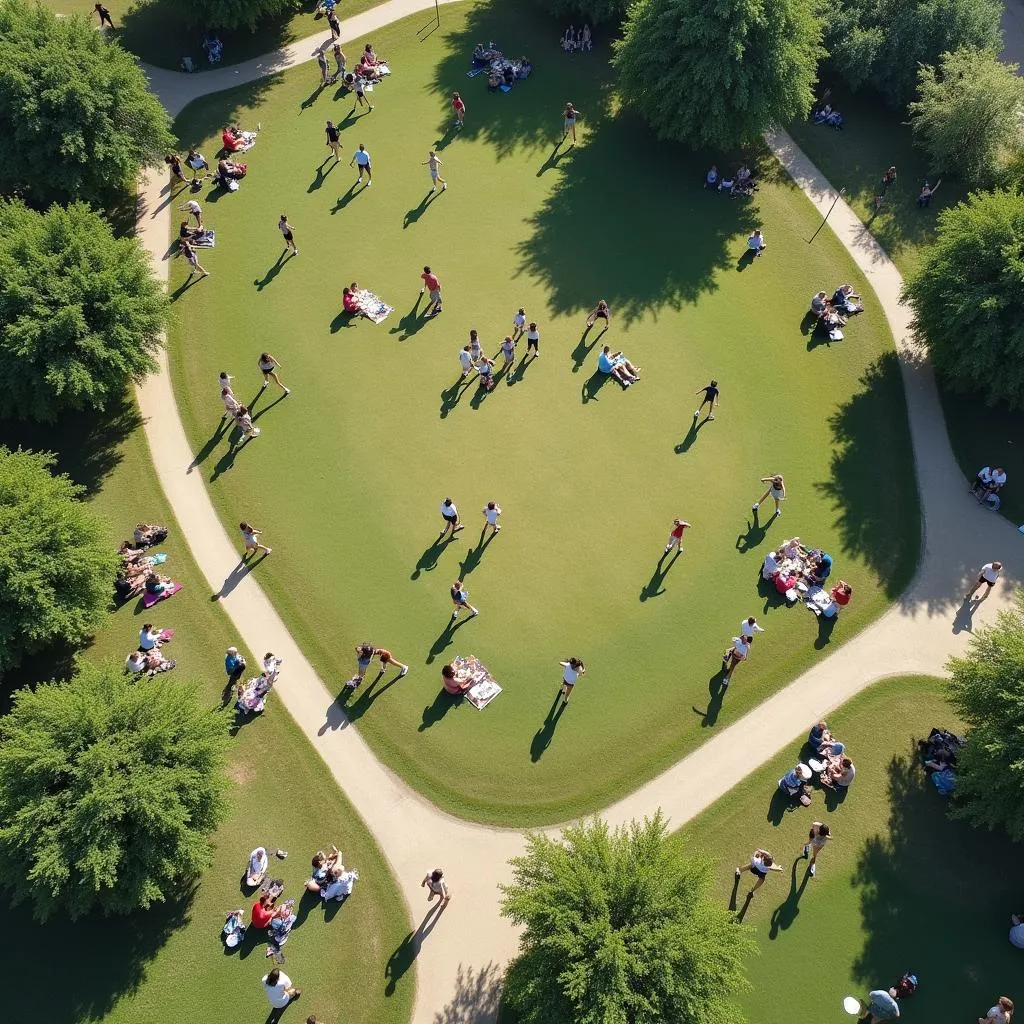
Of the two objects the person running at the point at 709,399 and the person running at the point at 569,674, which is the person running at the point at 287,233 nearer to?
the person running at the point at 709,399

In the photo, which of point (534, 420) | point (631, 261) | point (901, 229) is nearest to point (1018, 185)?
point (901, 229)

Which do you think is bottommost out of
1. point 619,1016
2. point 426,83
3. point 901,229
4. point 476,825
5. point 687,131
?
point 476,825

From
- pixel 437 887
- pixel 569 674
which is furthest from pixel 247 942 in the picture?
pixel 569 674

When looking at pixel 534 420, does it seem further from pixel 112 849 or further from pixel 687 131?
pixel 112 849

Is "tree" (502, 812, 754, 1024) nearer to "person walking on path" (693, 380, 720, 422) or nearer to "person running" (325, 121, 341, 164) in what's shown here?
"person walking on path" (693, 380, 720, 422)

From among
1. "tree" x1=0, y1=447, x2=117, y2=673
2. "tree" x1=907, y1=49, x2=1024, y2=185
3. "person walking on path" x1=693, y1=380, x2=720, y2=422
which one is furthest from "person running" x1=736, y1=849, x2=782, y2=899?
"tree" x1=907, y1=49, x2=1024, y2=185
